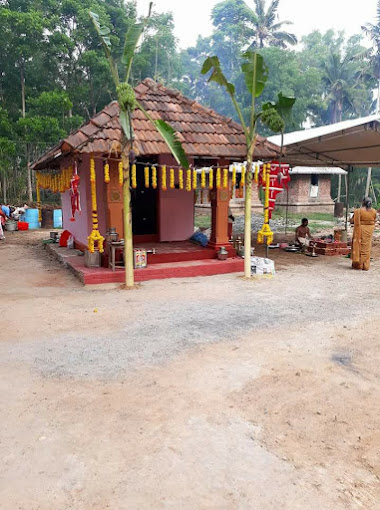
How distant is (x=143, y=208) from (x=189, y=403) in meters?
7.71

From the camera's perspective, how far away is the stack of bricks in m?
11.6

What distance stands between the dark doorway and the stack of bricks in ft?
14.7

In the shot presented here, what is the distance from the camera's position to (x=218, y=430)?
3271 mm

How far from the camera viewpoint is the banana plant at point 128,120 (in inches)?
273

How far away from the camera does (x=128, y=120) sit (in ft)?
23.4

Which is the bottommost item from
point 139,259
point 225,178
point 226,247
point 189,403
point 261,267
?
point 189,403

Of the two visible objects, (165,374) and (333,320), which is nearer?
(165,374)

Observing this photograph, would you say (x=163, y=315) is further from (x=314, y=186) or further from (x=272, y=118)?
(x=314, y=186)

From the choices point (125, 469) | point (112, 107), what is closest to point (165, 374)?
point (125, 469)

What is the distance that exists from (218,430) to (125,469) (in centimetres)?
80

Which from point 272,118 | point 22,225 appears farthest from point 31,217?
point 272,118

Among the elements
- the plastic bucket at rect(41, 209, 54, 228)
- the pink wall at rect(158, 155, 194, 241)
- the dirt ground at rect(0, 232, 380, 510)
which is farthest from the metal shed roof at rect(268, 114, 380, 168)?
the plastic bucket at rect(41, 209, 54, 228)

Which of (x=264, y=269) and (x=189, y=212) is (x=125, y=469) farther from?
(x=189, y=212)

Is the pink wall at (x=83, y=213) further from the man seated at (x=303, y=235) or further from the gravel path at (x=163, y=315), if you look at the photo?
the man seated at (x=303, y=235)
